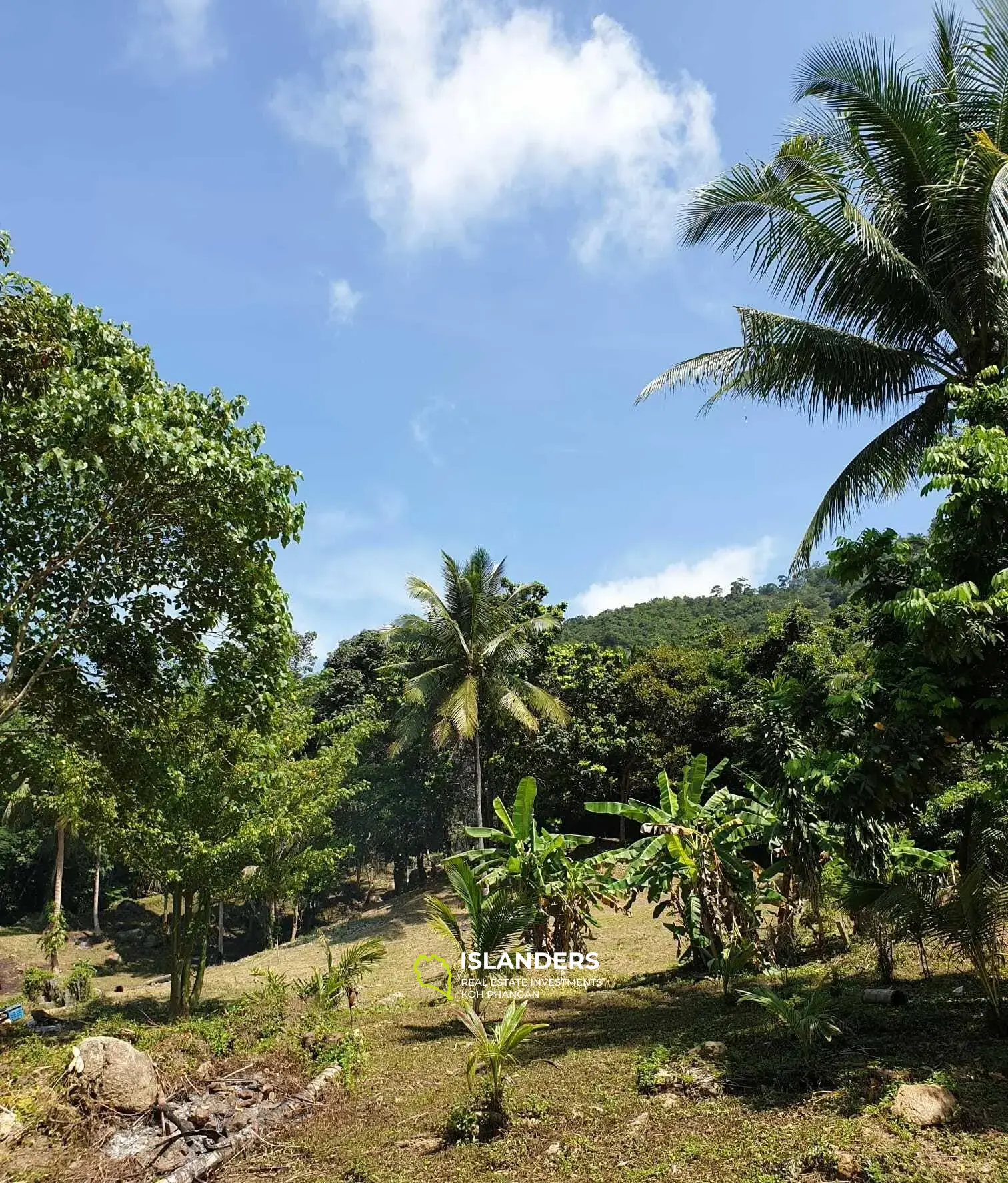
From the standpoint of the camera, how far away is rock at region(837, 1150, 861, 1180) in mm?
4738

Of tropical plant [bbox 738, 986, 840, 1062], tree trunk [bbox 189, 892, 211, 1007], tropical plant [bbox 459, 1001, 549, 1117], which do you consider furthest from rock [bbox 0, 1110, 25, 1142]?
tropical plant [bbox 738, 986, 840, 1062]

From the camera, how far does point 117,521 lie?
7.65 m

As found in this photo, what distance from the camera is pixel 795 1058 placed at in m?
6.91

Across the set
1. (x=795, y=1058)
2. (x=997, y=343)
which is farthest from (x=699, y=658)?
(x=795, y=1058)

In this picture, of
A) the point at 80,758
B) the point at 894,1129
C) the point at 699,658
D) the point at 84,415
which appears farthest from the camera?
the point at 699,658

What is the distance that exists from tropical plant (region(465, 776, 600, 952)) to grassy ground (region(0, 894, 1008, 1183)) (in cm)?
139

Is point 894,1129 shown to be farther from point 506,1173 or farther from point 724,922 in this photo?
point 724,922

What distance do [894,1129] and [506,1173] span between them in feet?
9.09

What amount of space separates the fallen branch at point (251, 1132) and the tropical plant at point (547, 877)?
418cm

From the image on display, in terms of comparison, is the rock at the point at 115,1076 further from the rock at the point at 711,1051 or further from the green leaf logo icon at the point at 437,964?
the green leaf logo icon at the point at 437,964

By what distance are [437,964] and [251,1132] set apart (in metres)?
10.1

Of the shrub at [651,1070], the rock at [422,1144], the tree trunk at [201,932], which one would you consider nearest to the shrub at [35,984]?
the tree trunk at [201,932]

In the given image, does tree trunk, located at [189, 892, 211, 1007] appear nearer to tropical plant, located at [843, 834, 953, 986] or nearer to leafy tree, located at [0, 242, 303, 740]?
leafy tree, located at [0, 242, 303, 740]

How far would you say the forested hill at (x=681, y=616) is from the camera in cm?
4759
